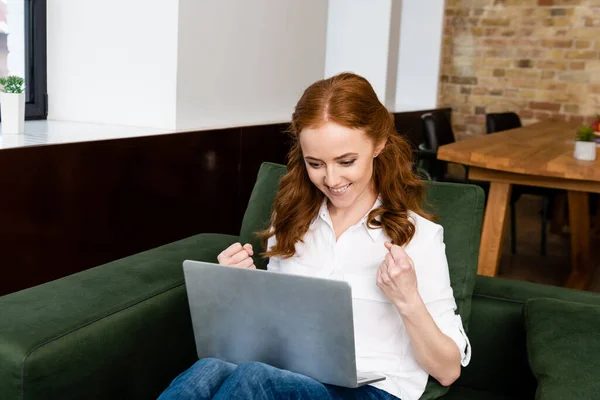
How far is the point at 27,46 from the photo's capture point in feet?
8.93

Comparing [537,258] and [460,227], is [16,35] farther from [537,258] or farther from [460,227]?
[537,258]

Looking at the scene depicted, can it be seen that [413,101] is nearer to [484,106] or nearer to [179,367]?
[484,106]

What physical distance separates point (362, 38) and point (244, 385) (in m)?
4.03

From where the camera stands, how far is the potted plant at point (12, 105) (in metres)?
2.24

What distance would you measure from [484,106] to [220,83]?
395cm

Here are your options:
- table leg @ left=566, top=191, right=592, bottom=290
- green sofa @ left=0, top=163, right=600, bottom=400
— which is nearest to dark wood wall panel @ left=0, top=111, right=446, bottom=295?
green sofa @ left=0, top=163, right=600, bottom=400

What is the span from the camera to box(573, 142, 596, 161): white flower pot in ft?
9.64

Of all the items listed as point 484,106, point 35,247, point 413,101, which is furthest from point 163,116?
point 484,106

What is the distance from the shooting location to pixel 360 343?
4.81 feet

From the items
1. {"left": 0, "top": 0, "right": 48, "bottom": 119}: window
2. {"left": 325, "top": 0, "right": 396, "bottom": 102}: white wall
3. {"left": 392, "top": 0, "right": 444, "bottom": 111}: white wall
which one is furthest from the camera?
{"left": 392, "top": 0, "right": 444, "bottom": 111}: white wall

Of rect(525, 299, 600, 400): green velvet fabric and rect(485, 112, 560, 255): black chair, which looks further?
rect(485, 112, 560, 255): black chair

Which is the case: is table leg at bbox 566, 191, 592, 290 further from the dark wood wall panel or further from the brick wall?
the brick wall

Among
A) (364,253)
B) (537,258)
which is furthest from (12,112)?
(537,258)

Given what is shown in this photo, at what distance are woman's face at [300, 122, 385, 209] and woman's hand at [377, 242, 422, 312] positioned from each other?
0.21 metres
